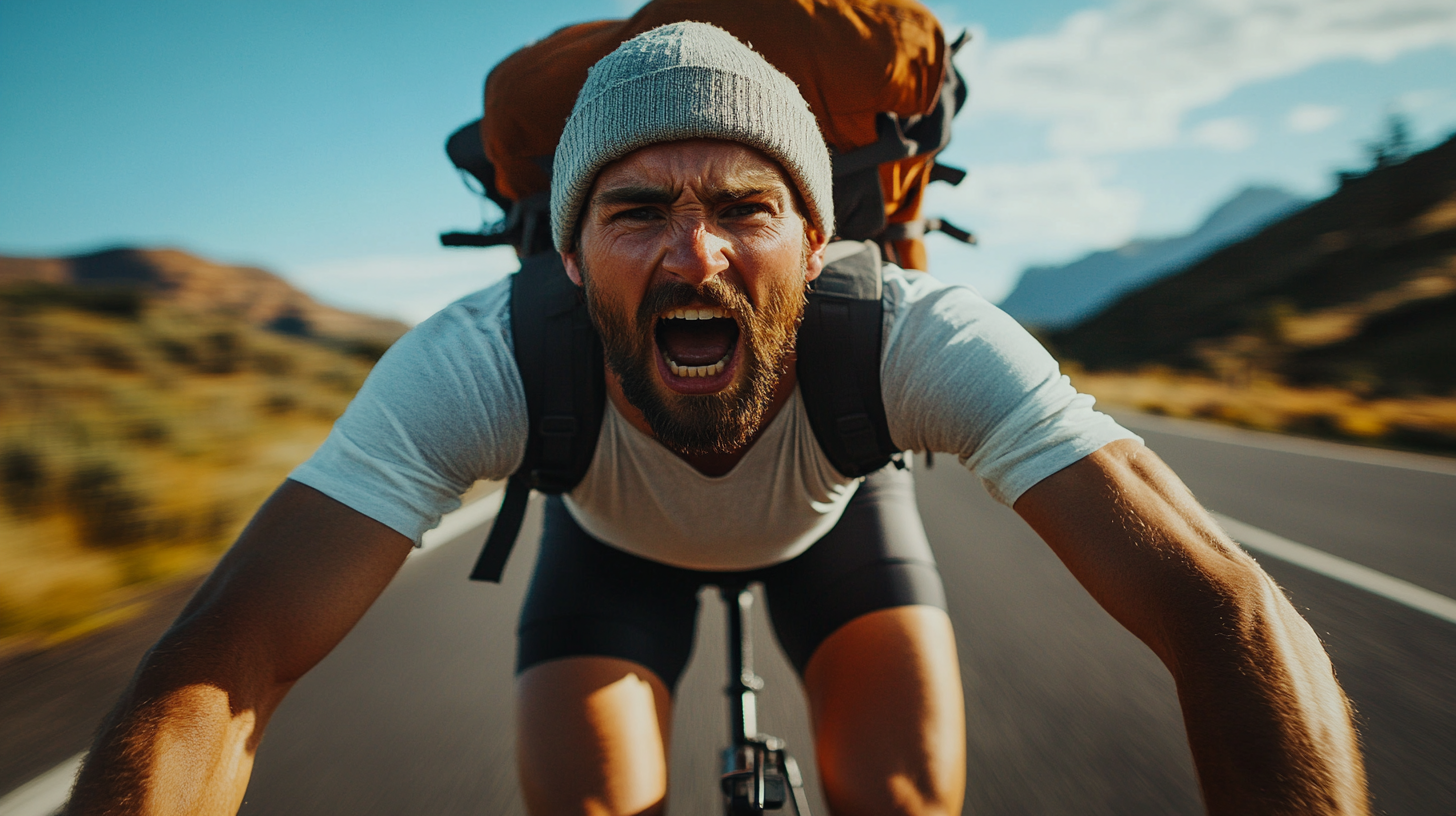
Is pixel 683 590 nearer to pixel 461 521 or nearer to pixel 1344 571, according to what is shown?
pixel 461 521

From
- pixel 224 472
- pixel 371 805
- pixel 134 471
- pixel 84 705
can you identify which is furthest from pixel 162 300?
pixel 371 805

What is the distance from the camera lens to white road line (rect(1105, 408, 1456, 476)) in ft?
28.7

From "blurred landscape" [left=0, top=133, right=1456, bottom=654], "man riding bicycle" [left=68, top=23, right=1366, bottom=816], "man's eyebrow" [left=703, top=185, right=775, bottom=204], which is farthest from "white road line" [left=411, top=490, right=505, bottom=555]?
"man's eyebrow" [left=703, top=185, right=775, bottom=204]

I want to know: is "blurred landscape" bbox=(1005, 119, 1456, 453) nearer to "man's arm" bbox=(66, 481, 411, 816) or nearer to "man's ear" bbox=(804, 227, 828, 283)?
"man's ear" bbox=(804, 227, 828, 283)

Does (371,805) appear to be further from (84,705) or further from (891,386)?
(891,386)

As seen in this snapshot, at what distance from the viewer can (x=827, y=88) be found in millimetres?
1921

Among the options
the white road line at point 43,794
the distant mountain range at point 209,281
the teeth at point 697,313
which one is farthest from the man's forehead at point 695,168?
the distant mountain range at point 209,281

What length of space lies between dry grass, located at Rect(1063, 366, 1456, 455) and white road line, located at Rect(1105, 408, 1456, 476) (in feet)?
2.78

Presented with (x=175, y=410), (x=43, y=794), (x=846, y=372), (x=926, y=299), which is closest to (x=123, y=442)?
(x=175, y=410)

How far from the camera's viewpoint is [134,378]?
11.8m

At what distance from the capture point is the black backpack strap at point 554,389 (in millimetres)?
1692

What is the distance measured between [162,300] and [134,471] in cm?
1211

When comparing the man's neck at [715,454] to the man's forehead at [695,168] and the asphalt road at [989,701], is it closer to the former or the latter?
the man's forehead at [695,168]

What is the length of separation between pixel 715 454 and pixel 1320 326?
59.8 m
